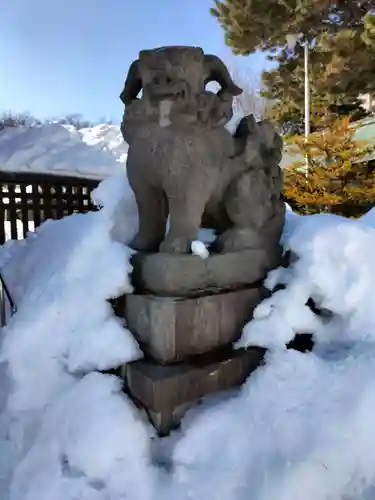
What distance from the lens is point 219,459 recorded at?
47.7 inches

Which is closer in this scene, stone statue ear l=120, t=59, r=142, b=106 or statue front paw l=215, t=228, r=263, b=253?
stone statue ear l=120, t=59, r=142, b=106

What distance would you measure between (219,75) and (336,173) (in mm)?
7513

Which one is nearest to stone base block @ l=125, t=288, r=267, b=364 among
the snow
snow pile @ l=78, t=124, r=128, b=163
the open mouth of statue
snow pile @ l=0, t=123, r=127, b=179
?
the snow

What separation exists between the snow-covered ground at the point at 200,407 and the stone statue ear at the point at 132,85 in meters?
0.46

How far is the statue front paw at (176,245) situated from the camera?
149cm

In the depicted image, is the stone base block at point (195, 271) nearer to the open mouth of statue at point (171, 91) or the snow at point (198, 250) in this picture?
the snow at point (198, 250)

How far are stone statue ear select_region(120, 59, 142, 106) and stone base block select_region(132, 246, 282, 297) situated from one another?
0.61 meters

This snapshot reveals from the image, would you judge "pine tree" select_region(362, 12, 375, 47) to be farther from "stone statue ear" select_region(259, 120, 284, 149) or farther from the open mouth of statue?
the open mouth of statue

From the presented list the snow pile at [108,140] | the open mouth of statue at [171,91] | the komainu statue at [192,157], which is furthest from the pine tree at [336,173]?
the open mouth of statue at [171,91]

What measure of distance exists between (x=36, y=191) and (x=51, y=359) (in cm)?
231

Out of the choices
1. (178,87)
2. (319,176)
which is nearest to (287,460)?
(178,87)

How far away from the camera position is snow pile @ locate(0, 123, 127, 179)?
317 centimetres

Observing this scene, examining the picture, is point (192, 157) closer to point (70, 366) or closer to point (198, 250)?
point (198, 250)

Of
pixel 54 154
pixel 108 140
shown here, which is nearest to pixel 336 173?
pixel 108 140
